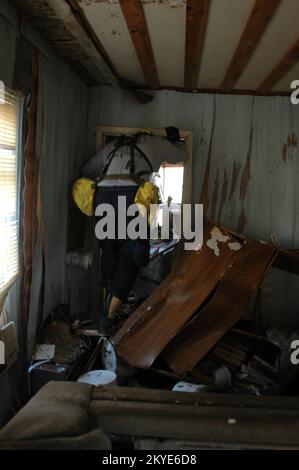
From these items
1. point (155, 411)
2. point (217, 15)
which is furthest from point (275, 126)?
point (155, 411)

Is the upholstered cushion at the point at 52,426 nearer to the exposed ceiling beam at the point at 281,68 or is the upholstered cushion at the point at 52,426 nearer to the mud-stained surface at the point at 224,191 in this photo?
the exposed ceiling beam at the point at 281,68

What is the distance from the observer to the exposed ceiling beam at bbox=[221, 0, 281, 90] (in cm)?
181

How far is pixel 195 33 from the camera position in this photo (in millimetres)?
2162

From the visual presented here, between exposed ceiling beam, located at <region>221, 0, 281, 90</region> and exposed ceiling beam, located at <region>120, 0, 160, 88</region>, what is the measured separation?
583mm

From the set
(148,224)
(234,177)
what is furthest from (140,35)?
(234,177)

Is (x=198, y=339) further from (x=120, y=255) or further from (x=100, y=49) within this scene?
(x=100, y=49)

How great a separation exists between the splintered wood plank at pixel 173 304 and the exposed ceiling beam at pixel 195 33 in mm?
1245

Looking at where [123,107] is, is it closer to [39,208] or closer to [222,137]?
[222,137]

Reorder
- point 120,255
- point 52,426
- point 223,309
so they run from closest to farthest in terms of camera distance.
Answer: point 52,426, point 223,309, point 120,255

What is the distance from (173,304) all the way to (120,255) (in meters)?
0.58

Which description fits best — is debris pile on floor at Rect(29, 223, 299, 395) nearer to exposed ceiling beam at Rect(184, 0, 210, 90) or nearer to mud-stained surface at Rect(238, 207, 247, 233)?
mud-stained surface at Rect(238, 207, 247, 233)

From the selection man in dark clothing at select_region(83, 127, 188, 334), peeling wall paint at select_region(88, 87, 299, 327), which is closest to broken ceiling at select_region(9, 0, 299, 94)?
peeling wall paint at select_region(88, 87, 299, 327)

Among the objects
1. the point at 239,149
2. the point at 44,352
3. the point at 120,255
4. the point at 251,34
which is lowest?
the point at 44,352

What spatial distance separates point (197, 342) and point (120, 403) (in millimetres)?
1180
